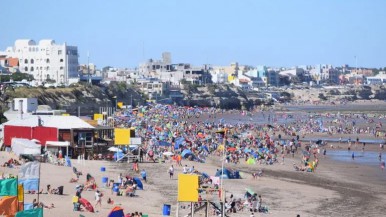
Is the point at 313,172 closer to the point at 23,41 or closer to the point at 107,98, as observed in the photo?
the point at 107,98

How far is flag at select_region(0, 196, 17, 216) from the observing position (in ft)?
48.0

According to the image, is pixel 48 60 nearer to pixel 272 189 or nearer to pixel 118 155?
pixel 118 155

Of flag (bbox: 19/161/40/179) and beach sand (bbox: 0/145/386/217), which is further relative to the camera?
beach sand (bbox: 0/145/386/217)

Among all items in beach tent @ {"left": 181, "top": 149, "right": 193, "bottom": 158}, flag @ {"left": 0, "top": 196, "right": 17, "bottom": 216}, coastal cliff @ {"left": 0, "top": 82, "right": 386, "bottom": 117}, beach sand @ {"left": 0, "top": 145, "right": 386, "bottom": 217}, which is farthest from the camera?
coastal cliff @ {"left": 0, "top": 82, "right": 386, "bottom": 117}

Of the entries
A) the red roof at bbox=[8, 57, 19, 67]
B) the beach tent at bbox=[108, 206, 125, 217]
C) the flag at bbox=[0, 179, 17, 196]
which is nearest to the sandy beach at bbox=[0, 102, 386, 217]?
the beach tent at bbox=[108, 206, 125, 217]

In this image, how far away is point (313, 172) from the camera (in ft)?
116

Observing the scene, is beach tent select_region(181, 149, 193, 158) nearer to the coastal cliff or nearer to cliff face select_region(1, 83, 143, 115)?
the coastal cliff

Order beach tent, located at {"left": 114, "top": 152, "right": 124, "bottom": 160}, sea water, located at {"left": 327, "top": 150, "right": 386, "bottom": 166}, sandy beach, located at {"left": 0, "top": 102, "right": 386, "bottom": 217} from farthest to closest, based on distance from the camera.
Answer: sea water, located at {"left": 327, "top": 150, "right": 386, "bottom": 166}, beach tent, located at {"left": 114, "top": 152, "right": 124, "bottom": 160}, sandy beach, located at {"left": 0, "top": 102, "right": 386, "bottom": 217}

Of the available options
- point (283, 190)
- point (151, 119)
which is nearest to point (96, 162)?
point (283, 190)

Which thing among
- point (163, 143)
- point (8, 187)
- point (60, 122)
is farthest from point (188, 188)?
point (163, 143)

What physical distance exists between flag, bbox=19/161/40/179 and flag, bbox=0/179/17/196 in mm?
2987

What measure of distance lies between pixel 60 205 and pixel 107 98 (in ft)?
195

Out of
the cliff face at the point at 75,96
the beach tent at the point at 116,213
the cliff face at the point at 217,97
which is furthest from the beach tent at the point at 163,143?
the cliff face at the point at 217,97

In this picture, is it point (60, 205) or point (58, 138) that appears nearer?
point (60, 205)
